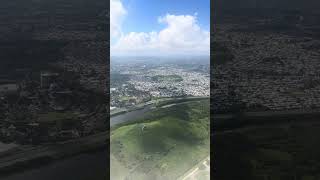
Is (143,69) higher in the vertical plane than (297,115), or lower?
higher

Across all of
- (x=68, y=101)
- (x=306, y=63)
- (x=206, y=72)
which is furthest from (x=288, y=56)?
(x=68, y=101)

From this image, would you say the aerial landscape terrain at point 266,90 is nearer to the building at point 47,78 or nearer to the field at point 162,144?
the field at point 162,144

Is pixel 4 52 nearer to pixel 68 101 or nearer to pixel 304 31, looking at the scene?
pixel 68 101

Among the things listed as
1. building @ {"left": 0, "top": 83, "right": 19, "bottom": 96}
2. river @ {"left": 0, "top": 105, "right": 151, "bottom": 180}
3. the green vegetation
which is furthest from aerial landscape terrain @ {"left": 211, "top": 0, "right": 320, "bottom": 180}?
building @ {"left": 0, "top": 83, "right": 19, "bottom": 96}

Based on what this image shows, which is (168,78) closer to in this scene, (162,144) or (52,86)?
(162,144)

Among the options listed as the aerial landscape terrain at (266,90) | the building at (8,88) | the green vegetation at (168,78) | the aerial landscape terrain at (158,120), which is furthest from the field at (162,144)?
the building at (8,88)

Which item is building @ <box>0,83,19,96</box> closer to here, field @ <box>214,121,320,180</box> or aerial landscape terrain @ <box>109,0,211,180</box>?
aerial landscape terrain @ <box>109,0,211,180</box>

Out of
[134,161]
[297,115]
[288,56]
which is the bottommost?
[134,161]

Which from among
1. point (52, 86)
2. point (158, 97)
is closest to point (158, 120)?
point (158, 97)
